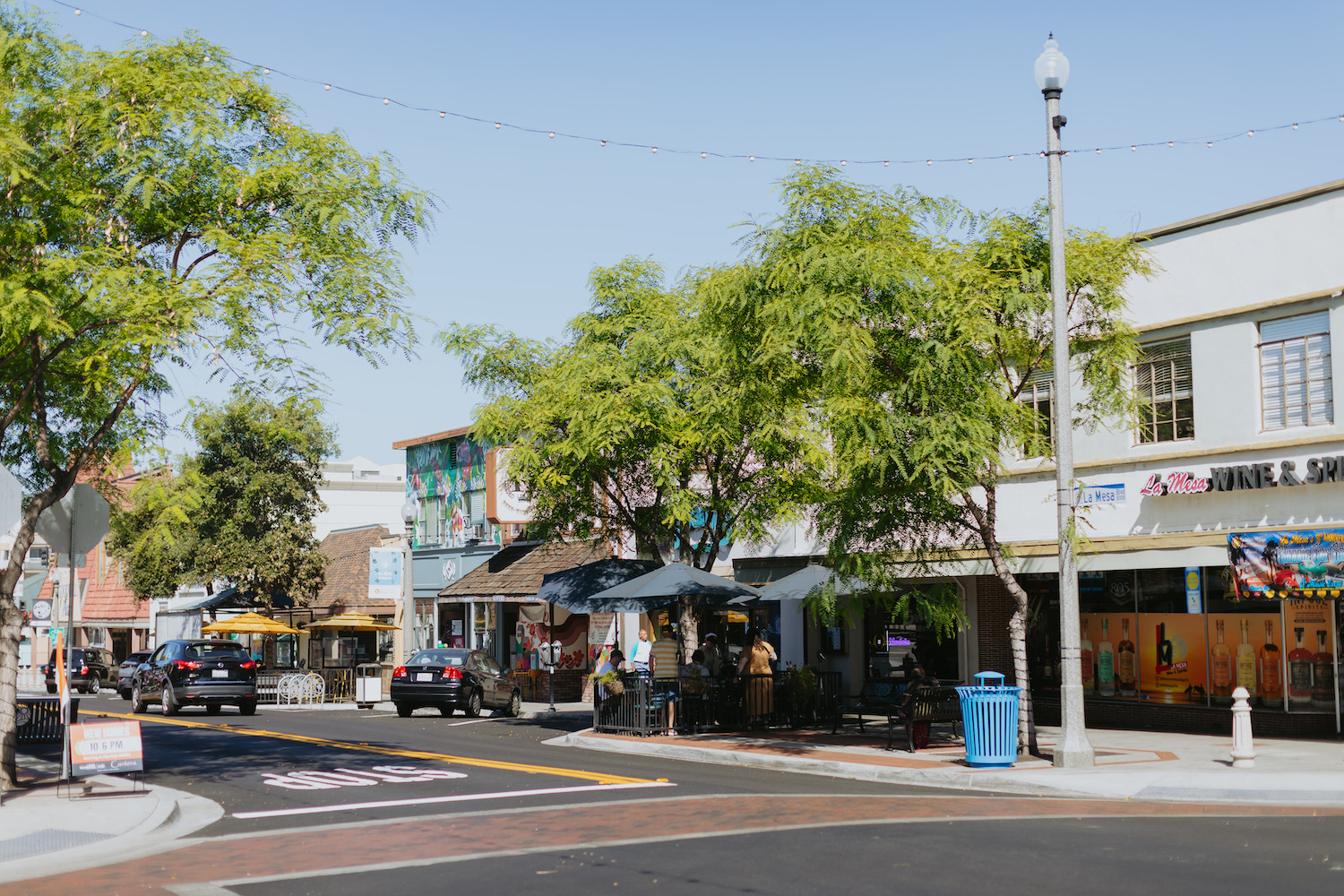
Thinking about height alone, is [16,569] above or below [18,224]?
below

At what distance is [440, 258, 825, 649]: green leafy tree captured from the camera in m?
22.4

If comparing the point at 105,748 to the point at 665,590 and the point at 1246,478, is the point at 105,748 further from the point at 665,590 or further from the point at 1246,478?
the point at 1246,478

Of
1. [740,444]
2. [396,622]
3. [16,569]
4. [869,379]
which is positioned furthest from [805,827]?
[396,622]

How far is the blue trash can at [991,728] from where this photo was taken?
51.2 feet

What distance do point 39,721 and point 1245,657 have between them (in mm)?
18502

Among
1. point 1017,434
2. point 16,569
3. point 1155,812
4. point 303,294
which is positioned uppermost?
point 303,294

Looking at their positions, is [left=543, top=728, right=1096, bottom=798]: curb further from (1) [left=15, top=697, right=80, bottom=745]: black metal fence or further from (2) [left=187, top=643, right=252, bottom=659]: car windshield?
(2) [left=187, top=643, right=252, bottom=659]: car windshield

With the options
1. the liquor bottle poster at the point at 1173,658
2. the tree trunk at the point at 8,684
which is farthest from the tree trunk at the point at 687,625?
the tree trunk at the point at 8,684

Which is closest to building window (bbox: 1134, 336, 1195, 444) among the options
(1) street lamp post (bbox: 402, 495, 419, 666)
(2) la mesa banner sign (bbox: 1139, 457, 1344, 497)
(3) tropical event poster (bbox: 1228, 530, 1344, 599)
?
(2) la mesa banner sign (bbox: 1139, 457, 1344, 497)

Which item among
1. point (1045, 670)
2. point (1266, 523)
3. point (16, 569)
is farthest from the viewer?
point (1045, 670)

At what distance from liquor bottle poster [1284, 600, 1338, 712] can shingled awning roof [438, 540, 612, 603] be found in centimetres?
1796

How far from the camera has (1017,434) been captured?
17.2 meters

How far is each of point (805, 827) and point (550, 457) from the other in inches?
522

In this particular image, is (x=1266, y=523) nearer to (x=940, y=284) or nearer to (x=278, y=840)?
(x=940, y=284)
